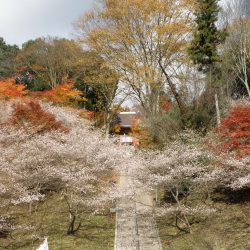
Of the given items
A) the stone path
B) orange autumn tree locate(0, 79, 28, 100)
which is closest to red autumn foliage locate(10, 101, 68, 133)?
the stone path

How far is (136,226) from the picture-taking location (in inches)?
723

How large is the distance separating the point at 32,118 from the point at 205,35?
12.3 meters

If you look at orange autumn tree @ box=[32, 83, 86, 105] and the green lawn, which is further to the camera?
orange autumn tree @ box=[32, 83, 86, 105]

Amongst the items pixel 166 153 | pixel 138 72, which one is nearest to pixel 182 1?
pixel 138 72

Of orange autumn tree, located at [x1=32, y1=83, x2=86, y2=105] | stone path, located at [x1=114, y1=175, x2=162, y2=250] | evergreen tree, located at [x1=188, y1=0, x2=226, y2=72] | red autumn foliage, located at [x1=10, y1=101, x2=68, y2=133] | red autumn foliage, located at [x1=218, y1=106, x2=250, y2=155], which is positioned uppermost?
evergreen tree, located at [x1=188, y1=0, x2=226, y2=72]

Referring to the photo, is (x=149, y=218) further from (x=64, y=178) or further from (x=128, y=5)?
(x=128, y=5)

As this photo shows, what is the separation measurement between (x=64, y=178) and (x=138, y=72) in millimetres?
11708

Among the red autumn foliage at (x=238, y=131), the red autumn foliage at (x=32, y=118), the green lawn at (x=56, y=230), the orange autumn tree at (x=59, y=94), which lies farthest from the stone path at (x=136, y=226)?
the orange autumn tree at (x=59, y=94)

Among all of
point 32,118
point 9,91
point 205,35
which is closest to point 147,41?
point 205,35

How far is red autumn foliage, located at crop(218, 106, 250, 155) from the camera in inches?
688

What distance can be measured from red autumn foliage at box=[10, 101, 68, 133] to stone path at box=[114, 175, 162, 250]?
6.37 meters

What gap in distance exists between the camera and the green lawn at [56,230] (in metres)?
16.4

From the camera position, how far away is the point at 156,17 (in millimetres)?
26438

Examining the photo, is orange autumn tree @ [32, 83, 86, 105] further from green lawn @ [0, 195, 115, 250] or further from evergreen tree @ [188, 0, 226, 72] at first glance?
green lawn @ [0, 195, 115, 250]
